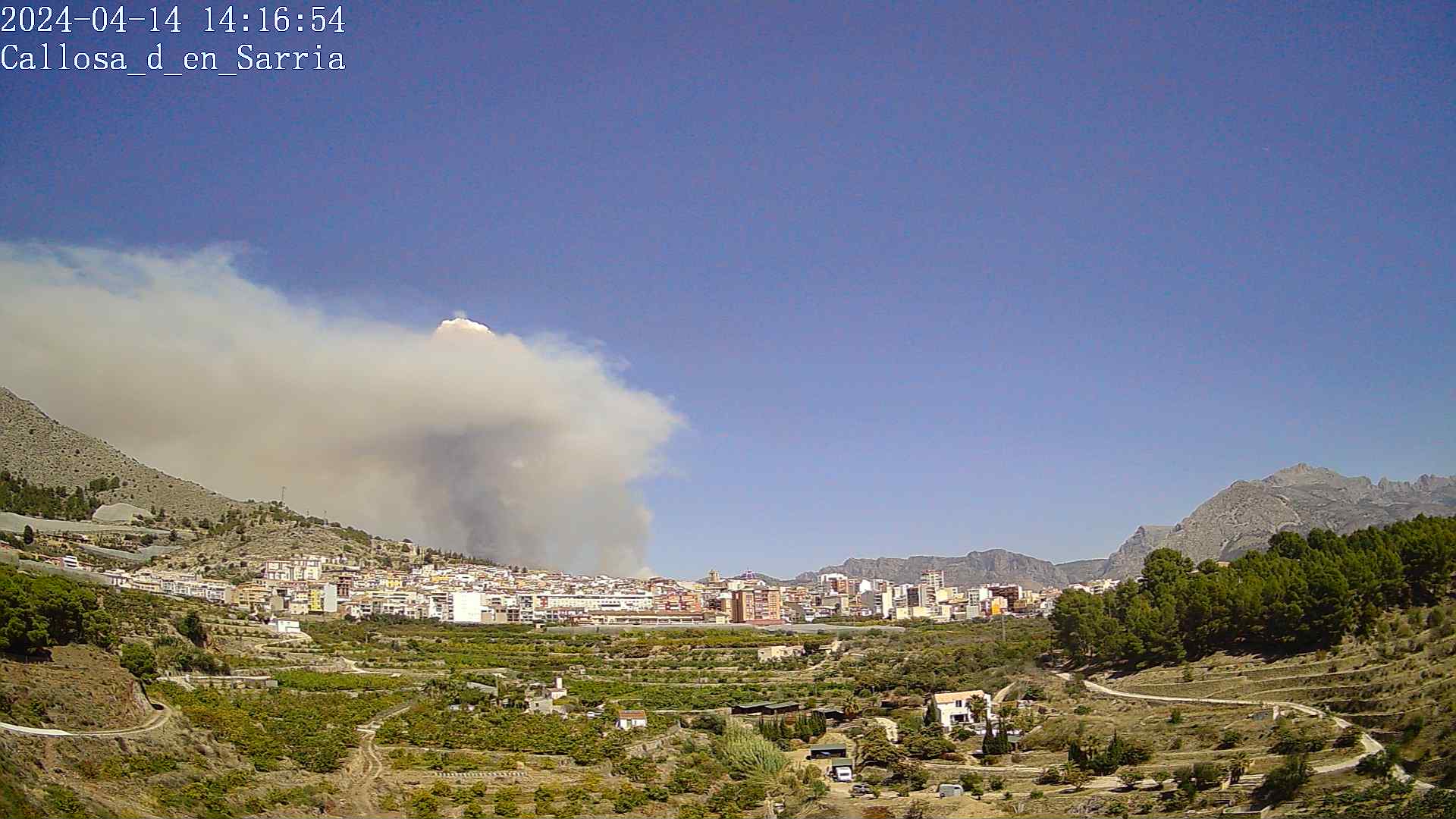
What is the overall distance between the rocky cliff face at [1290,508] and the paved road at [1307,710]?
80977 millimetres

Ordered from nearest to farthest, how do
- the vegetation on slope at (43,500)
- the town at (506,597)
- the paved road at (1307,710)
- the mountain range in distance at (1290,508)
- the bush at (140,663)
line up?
the paved road at (1307,710) → the bush at (140,663) → the town at (506,597) → the vegetation on slope at (43,500) → the mountain range in distance at (1290,508)

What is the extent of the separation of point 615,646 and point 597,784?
32272mm

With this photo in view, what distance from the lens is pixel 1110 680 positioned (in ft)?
115

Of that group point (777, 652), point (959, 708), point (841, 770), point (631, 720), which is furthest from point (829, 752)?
point (777, 652)

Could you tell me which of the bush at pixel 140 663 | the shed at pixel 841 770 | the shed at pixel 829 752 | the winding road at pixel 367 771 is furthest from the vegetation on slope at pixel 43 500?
the shed at pixel 841 770

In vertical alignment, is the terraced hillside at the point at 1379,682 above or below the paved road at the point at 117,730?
below

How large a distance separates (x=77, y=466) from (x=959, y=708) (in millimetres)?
69421

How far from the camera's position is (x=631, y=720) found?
30.9m

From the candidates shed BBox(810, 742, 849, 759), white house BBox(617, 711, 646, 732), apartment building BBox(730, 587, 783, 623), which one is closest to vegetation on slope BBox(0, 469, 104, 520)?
white house BBox(617, 711, 646, 732)

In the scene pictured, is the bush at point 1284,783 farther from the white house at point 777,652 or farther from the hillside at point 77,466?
the hillside at point 77,466

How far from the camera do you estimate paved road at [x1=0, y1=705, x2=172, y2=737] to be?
18344 millimetres

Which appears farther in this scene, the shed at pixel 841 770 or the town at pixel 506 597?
the town at pixel 506 597

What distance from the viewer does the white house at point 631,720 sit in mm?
30469

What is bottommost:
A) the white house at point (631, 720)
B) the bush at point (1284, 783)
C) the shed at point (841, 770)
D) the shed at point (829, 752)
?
the shed at point (829, 752)
